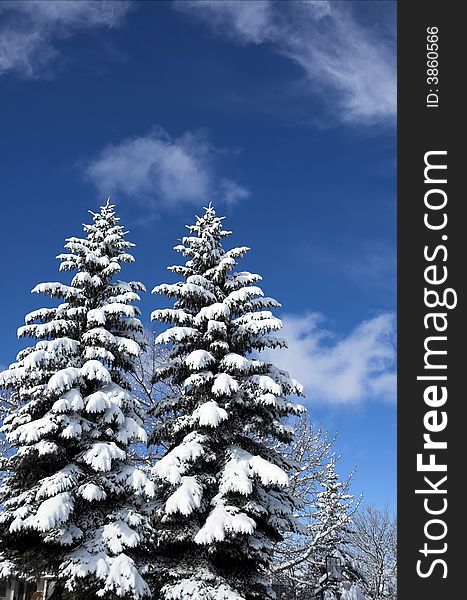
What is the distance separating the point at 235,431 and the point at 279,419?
4.81 feet

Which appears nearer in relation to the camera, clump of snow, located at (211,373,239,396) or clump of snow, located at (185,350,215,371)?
clump of snow, located at (211,373,239,396)

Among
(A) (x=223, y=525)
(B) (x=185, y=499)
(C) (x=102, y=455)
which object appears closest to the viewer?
(A) (x=223, y=525)

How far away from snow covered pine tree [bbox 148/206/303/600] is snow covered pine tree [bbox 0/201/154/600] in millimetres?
1001

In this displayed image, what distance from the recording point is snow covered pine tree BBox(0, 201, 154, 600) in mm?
16062

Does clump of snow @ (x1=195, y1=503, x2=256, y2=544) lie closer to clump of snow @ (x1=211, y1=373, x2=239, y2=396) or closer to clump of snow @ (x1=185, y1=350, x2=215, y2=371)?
clump of snow @ (x1=211, y1=373, x2=239, y2=396)

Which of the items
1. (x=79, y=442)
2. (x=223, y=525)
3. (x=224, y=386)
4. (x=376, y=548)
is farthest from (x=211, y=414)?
(x=376, y=548)

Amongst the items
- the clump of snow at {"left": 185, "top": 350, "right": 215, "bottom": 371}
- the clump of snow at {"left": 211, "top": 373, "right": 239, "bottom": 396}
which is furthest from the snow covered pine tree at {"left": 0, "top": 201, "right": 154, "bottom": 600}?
the clump of snow at {"left": 211, "top": 373, "right": 239, "bottom": 396}

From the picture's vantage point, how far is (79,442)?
1766cm

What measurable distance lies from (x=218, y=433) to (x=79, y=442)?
3.71m

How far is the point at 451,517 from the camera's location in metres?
8.85

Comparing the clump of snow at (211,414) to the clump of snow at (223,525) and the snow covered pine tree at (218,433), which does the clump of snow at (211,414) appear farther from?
the clump of snow at (223,525)

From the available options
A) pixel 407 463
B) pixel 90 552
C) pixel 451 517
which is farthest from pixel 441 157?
pixel 90 552

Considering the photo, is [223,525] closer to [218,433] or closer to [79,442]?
Answer: [218,433]

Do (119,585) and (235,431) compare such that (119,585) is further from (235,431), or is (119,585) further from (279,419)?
(279,419)
